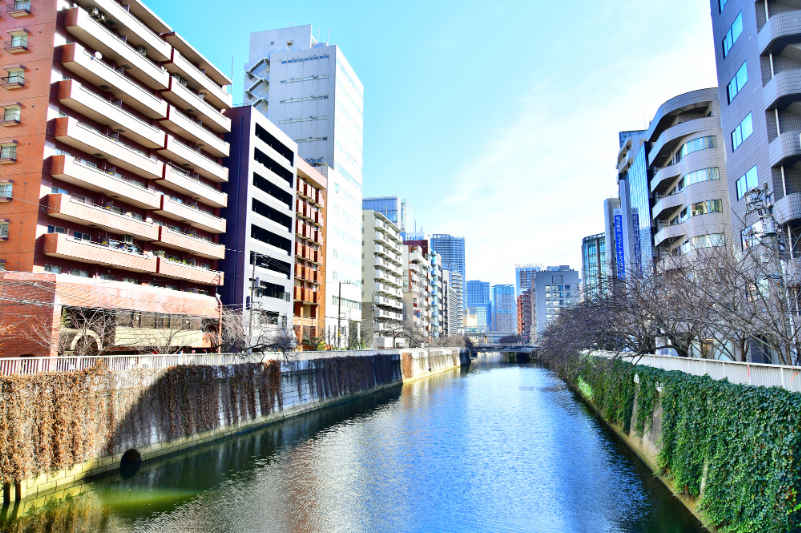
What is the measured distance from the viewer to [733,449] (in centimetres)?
1380

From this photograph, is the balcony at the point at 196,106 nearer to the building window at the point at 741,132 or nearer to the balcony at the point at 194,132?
the balcony at the point at 194,132

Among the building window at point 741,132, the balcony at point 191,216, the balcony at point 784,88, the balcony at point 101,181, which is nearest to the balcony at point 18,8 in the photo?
the balcony at point 101,181

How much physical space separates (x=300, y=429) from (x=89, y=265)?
1936cm

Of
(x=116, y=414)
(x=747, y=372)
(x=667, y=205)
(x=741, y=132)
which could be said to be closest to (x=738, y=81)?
(x=741, y=132)

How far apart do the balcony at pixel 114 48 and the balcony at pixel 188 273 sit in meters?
15.0

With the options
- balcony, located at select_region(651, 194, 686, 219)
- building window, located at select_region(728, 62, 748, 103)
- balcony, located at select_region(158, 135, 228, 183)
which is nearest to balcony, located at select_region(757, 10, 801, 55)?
building window, located at select_region(728, 62, 748, 103)

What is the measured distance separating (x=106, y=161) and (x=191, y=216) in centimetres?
900

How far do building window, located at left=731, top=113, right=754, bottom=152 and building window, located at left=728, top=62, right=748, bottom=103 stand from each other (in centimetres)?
255

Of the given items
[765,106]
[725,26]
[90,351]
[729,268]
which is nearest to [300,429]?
[90,351]

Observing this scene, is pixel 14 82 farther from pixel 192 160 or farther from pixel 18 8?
pixel 192 160

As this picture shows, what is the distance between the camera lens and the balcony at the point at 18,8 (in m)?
36.6

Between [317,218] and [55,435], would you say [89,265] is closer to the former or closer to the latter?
[55,435]

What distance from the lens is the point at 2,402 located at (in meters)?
17.6

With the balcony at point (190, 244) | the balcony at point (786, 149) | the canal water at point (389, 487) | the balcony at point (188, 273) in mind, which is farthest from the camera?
the balcony at point (190, 244)
